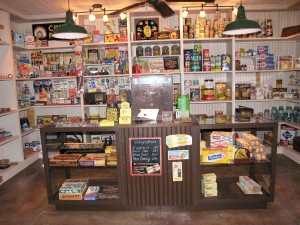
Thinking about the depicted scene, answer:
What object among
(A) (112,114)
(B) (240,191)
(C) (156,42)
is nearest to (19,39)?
(C) (156,42)

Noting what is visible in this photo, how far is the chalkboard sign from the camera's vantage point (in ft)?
9.16

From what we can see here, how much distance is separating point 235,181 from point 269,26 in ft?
10.8

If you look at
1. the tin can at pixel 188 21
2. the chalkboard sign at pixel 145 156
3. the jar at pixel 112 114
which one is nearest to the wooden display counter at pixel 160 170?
the chalkboard sign at pixel 145 156

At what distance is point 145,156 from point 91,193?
901mm

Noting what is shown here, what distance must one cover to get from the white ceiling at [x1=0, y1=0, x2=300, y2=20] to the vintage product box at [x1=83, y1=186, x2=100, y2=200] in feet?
10.4

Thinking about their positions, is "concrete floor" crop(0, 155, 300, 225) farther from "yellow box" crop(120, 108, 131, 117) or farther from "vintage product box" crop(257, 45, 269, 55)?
"vintage product box" crop(257, 45, 269, 55)

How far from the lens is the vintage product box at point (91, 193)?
9.89ft

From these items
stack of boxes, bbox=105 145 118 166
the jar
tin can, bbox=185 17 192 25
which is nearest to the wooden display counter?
stack of boxes, bbox=105 145 118 166

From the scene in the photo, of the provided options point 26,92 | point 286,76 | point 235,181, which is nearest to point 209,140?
point 235,181

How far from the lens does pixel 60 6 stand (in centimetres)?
458

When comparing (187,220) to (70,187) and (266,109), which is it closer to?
(70,187)

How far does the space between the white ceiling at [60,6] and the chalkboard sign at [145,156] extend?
109 inches

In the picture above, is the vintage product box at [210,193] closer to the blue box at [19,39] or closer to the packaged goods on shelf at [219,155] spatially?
the packaged goods on shelf at [219,155]

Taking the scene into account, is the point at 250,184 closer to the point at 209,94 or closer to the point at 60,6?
the point at 209,94
